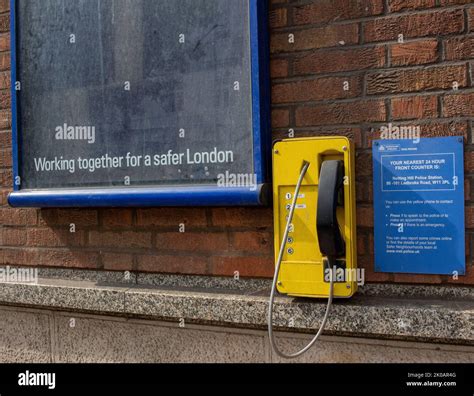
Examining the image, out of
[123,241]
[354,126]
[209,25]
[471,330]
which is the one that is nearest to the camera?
[471,330]

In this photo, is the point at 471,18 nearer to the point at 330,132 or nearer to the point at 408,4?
the point at 408,4

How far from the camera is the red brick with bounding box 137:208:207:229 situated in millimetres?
2332

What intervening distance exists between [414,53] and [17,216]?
199 cm

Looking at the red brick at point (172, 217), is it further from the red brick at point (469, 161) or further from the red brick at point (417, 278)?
the red brick at point (469, 161)

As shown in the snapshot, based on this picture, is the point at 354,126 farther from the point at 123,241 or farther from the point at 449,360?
the point at 123,241

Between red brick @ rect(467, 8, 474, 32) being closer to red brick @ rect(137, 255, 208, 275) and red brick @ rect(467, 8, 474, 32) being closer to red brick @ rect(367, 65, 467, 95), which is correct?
red brick @ rect(367, 65, 467, 95)

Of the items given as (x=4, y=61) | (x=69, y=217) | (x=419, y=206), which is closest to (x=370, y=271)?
(x=419, y=206)

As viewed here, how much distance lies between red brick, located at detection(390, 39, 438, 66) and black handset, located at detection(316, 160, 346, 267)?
19.3 inches

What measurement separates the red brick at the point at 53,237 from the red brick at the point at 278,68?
1.16m

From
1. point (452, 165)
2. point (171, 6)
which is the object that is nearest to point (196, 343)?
point (452, 165)

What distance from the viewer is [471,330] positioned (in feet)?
5.90

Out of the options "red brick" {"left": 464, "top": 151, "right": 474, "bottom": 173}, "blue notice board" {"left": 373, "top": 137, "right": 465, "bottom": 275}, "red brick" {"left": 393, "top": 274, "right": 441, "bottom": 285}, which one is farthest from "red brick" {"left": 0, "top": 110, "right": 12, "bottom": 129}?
"red brick" {"left": 464, "top": 151, "right": 474, "bottom": 173}

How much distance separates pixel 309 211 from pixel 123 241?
98 centimetres

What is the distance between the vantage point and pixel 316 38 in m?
2.13
